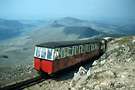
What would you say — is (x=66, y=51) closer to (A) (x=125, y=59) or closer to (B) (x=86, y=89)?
(A) (x=125, y=59)

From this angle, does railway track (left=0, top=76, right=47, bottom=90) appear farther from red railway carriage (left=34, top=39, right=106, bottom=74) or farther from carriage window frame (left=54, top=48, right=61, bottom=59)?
carriage window frame (left=54, top=48, right=61, bottom=59)

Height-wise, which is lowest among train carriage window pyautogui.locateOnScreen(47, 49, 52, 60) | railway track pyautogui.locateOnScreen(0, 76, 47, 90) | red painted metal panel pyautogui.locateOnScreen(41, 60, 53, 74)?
railway track pyautogui.locateOnScreen(0, 76, 47, 90)

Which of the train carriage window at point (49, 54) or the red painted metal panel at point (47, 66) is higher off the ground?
the train carriage window at point (49, 54)

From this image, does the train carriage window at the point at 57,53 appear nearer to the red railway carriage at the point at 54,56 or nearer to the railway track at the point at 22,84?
the red railway carriage at the point at 54,56

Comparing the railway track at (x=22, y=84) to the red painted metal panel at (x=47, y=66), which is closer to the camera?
the railway track at (x=22, y=84)

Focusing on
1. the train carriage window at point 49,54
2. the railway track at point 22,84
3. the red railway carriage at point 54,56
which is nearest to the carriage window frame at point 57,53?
the red railway carriage at point 54,56

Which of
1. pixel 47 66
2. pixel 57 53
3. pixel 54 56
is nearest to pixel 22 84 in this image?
pixel 47 66

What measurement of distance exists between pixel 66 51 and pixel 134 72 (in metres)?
10.7

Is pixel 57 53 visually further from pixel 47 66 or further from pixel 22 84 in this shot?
pixel 22 84

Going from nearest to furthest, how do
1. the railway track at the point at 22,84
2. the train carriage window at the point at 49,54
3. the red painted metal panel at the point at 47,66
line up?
1. the railway track at the point at 22,84
2. the red painted metal panel at the point at 47,66
3. the train carriage window at the point at 49,54

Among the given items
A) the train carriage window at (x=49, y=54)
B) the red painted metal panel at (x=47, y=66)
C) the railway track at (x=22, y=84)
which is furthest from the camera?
the train carriage window at (x=49, y=54)

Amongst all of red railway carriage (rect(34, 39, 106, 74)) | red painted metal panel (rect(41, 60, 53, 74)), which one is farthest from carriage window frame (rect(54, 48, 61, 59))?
red painted metal panel (rect(41, 60, 53, 74))

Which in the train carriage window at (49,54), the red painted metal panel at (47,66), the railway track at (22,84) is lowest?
the railway track at (22,84)

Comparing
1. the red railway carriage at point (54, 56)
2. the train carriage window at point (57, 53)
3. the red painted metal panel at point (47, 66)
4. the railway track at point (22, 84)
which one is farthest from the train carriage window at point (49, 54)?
the railway track at point (22, 84)
